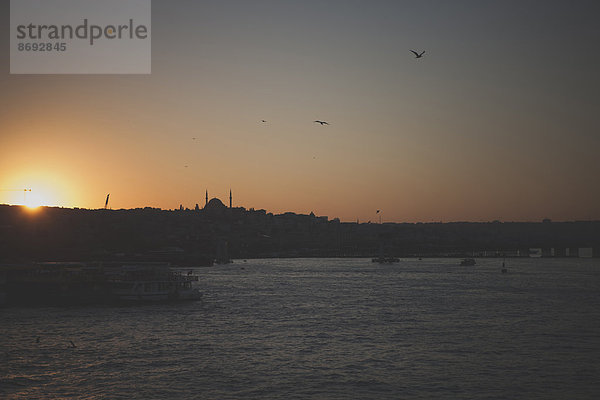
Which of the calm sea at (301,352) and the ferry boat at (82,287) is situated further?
the ferry boat at (82,287)

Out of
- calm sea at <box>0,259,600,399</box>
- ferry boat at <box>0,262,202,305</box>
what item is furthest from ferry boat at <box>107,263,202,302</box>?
calm sea at <box>0,259,600,399</box>

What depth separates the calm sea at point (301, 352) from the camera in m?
32.2

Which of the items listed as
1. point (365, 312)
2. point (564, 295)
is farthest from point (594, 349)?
point (564, 295)

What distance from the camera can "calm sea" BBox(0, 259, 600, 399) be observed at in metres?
32.2

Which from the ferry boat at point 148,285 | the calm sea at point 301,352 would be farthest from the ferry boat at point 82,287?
the calm sea at point 301,352

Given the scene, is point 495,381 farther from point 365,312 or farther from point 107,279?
point 107,279

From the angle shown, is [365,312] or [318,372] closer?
[318,372]

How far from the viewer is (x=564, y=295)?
94.0 m

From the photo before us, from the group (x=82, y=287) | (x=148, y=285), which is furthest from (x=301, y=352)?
(x=82, y=287)

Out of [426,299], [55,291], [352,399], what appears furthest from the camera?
[426,299]

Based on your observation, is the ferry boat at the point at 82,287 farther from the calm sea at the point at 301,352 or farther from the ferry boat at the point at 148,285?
the calm sea at the point at 301,352

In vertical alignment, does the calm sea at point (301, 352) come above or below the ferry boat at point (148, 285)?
below

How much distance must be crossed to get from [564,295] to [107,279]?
7062cm

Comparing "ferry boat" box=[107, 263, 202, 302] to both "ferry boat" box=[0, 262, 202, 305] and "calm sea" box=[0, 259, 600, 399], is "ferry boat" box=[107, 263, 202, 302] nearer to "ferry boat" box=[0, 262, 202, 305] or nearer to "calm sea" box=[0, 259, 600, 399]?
Answer: "ferry boat" box=[0, 262, 202, 305]
